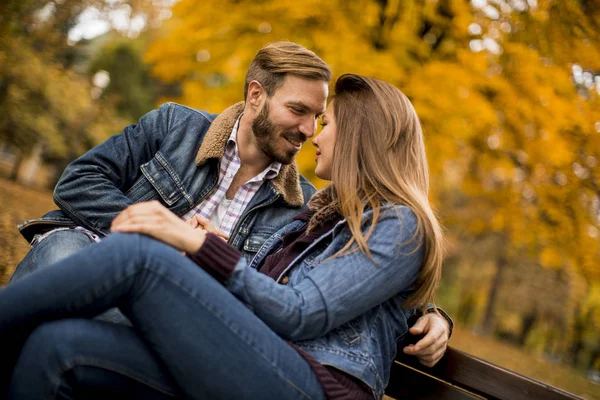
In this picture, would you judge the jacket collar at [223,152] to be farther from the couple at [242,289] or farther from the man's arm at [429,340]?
the man's arm at [429,340]

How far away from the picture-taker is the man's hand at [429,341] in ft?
7.27

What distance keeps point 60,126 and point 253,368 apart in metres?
14.5

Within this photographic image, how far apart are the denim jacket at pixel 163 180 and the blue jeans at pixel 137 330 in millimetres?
1128

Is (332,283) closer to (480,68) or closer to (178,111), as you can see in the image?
(178,111)

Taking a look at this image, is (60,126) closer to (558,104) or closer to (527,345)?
(558,104)

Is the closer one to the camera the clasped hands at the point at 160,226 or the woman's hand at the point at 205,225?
the clasped hands at the point at 160,226

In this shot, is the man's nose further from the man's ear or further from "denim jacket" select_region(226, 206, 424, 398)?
"denim jacket" select_region(226, 206, 424, 398)

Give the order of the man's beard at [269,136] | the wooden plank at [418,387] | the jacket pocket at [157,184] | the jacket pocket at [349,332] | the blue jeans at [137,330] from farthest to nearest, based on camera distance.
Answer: the man's beard at [269,136], the jacket pocket at [157,184], the wooden plank at [418,387], the jacket pocket at [349,332], the blue jeans at [137,330]

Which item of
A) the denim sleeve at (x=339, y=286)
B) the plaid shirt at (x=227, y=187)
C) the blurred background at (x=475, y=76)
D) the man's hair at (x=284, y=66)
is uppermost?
the man's hair at (x=284, y=66)

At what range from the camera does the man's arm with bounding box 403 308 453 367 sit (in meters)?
2.21

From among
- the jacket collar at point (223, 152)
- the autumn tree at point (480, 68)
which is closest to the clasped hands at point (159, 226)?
the jacket collar at point (223, 152)

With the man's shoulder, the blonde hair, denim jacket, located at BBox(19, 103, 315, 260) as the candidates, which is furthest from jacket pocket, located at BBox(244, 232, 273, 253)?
the blonde hair

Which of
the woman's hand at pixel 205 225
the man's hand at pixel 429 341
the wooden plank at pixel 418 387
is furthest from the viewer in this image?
the woman's hand at pixel 205 225

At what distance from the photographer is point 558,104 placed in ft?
18.6
